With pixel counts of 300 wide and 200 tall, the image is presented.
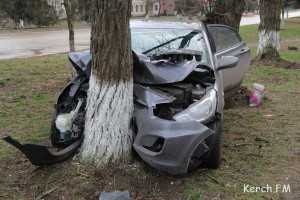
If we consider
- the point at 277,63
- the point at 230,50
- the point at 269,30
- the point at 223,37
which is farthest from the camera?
the point at 269,30

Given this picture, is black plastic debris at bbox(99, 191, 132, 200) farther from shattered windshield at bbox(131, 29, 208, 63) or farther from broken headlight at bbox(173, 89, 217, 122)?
shattered windshield at bbox(131, 29, 208, 63)

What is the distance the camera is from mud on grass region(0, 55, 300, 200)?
14.3 ft

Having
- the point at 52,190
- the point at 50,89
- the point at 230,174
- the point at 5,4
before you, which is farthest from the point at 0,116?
the point at 5,4

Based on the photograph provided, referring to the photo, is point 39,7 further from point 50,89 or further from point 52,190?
point 52,190

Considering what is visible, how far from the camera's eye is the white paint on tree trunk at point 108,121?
175 inches

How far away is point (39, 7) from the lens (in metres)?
33.2

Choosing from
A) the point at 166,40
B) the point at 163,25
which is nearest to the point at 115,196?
the point at 166,40

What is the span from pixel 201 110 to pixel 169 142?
619 millimetres

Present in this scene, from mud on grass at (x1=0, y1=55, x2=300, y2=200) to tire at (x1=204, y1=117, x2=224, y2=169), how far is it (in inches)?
3.4

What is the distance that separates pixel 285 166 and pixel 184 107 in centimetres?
142

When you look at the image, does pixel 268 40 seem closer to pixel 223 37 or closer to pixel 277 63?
pixel 277 63

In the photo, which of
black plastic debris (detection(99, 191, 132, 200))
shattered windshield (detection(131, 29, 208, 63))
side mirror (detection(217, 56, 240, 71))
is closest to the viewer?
black plastic debris (detection(99, 191, 132, 200))

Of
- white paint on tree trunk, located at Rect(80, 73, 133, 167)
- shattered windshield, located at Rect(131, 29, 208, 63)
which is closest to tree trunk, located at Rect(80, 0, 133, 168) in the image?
white paint on tree trunk, located at Rect(80, 73, 133, 167)

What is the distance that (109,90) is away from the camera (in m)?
4.43
